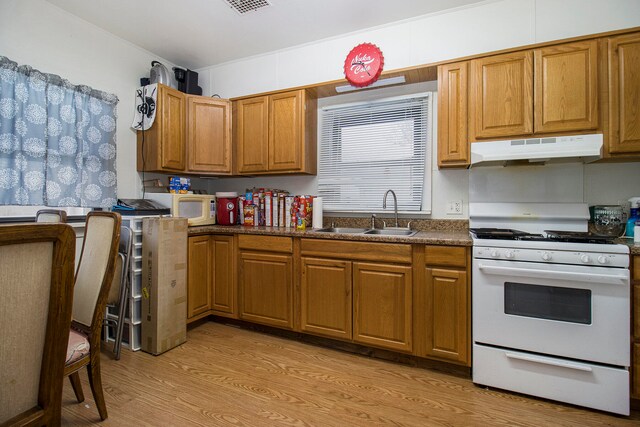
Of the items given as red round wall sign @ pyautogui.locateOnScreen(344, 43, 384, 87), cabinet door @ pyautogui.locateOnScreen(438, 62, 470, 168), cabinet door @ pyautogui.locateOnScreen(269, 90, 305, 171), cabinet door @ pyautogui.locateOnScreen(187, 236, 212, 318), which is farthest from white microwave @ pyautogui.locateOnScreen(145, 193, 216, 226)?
cabinet door @ pyautogui.locateOnScreen(438, 62, 470, 168)

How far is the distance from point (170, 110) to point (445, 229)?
2763 millimetres

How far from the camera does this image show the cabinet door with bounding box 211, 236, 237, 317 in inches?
110

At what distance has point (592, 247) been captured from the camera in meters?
1.71

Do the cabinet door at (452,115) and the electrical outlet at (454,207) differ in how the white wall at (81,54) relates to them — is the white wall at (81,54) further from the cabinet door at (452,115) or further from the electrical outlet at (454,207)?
the electrical outlet at (454,207)

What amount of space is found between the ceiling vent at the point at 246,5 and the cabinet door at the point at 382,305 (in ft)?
7.09

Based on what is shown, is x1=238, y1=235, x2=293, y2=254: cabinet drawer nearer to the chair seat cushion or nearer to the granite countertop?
the granite countertop

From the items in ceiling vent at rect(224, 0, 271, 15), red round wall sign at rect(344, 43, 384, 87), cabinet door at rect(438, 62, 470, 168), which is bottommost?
cabinet door at rect(438, 62, 470, 168)

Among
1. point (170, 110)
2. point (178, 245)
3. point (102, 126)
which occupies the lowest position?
point (178, 245)

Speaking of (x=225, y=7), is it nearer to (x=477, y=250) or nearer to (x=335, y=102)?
(x=335, y=102)

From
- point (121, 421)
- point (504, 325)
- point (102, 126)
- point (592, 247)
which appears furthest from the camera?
point (102, 126)

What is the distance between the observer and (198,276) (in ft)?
9.10

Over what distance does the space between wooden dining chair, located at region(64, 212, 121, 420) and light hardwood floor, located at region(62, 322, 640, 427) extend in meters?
0.30

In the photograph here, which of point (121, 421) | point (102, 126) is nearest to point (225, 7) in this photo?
point (102, 126)

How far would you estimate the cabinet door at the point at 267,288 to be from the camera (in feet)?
8.37
